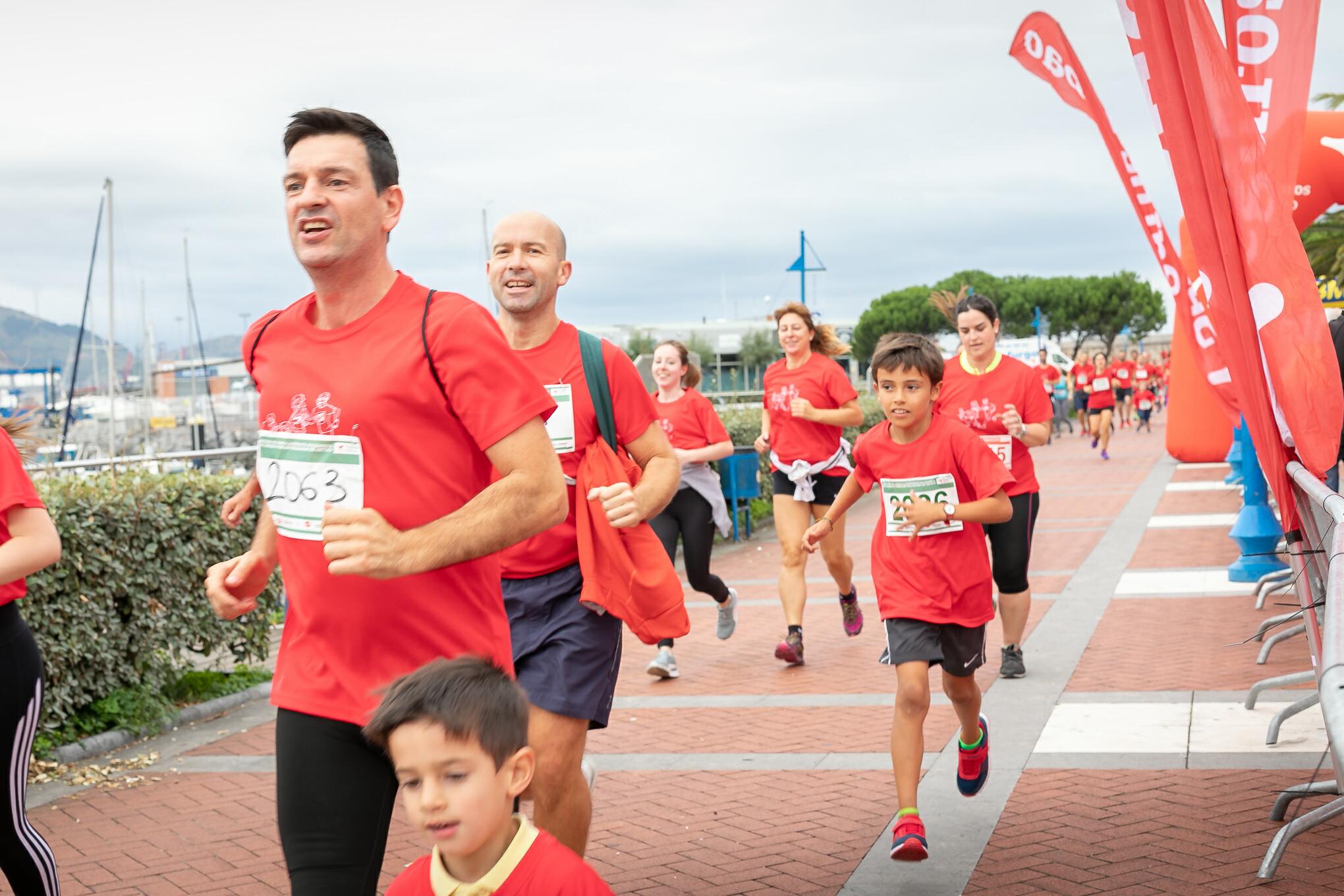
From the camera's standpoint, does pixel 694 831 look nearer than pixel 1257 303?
No

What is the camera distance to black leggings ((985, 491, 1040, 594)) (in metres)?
7.54

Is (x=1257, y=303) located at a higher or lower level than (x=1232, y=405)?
higher

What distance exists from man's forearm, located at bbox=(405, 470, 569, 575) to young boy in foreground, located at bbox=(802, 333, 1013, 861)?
2.40 m

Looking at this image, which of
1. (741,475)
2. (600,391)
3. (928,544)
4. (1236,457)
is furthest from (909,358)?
(1236,457)

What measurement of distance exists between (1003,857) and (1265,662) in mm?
3664

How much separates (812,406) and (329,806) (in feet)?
20.7

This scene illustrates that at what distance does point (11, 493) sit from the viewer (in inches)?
142

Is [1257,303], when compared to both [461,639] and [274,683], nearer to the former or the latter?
[461,639]

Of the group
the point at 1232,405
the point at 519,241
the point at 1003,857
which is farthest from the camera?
the point at 1232,405

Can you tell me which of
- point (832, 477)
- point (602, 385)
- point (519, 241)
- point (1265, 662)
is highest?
point (519, 241)

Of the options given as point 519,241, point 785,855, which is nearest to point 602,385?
point 519,241

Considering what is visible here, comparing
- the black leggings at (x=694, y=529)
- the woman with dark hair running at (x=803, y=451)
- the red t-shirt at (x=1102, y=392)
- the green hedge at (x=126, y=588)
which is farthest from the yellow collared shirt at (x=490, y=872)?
the red t-shirt at (x=1102, y=392)

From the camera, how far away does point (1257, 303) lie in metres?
4.49

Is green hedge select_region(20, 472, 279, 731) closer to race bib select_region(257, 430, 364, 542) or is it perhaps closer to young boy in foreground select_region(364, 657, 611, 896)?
race bib select_region(257, 430, 364, 542)
